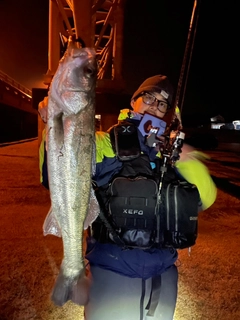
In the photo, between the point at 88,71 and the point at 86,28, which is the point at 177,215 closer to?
the point at 88,71

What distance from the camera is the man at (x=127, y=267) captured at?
2.36 m

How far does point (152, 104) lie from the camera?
9.34ft

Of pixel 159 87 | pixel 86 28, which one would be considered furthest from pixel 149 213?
pixel 86 28

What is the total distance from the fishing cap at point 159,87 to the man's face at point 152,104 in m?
0.03

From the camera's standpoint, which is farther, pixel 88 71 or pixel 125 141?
pixel 125 141

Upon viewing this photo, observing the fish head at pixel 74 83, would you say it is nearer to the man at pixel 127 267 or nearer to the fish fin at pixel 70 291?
the man at pixel 127 267

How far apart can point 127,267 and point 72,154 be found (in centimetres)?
86

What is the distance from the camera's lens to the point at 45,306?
3.90 m

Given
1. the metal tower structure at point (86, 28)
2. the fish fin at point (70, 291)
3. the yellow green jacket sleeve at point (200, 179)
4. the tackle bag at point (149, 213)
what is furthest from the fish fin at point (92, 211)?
the metal tower structure at point (86, 28)

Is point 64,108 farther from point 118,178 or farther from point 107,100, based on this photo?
point 107,100

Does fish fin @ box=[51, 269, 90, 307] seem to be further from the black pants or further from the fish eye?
the fish eye

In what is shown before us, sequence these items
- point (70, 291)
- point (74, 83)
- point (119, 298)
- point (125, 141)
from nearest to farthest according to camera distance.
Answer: point (74, 83), point (70, 291), point (119, 298), point (125, 141)

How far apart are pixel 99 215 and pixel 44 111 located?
75cm

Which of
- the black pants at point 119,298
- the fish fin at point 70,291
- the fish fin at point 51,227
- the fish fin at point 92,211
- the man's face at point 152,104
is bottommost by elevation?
the black pants at point 119,298
